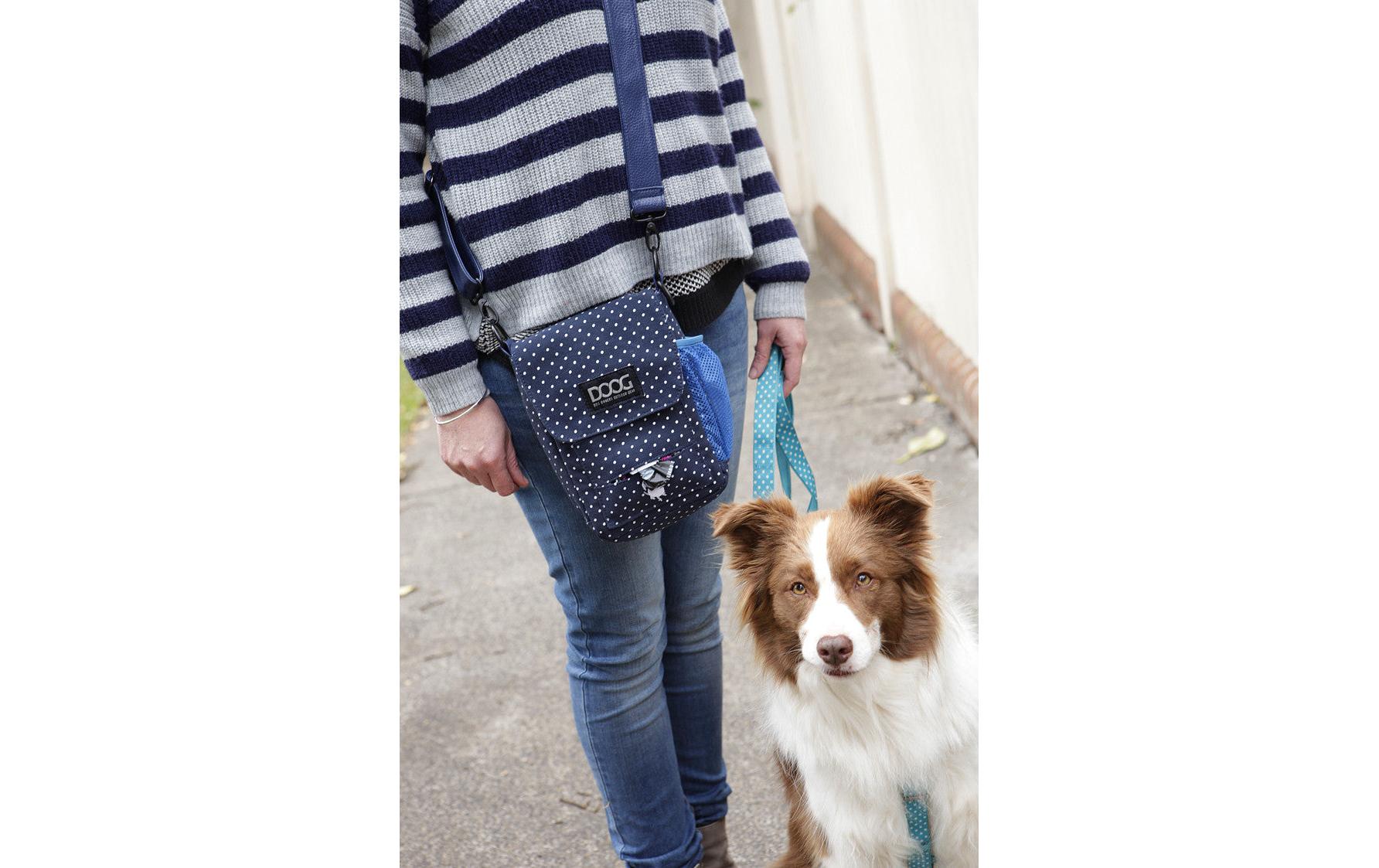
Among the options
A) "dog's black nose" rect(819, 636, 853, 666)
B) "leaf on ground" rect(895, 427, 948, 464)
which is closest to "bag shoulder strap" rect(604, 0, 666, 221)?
"dog's black nose" rect(819, 636, 853, 666)

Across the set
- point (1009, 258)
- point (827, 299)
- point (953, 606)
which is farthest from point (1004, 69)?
point (827, 299)

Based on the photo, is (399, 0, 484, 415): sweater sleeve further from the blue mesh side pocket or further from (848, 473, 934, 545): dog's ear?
(848, 473, 934, 545): dog's ear

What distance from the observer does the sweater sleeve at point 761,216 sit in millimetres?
2059

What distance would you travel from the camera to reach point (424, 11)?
5.57 feet

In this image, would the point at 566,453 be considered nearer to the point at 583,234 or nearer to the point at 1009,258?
the point at 583,234

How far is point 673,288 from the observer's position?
6.31ft

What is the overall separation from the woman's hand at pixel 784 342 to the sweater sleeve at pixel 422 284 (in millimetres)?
604

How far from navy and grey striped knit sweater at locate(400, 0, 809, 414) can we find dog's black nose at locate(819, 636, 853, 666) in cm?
67

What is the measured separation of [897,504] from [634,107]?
83 centimetres

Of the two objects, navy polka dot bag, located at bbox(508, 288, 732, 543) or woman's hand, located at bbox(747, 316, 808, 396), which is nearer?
navy polka dot bag, located at bbox(508, 288, 732, 543)

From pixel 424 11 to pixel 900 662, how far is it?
1.37 metres

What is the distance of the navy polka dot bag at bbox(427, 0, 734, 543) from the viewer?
178cm

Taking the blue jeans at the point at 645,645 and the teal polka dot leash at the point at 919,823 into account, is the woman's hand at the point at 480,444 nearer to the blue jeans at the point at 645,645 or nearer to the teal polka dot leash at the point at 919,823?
the blue jeans at the point at 645,645

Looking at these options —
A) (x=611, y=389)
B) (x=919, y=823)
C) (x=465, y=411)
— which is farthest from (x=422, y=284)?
(x=919, y=823)
